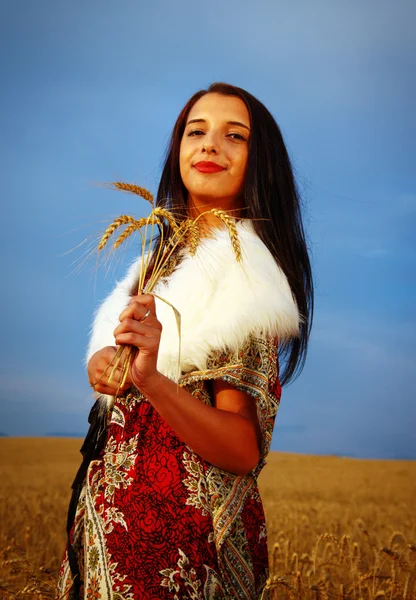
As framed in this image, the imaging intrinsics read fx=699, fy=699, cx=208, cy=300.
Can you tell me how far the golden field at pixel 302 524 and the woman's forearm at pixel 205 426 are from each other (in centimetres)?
62

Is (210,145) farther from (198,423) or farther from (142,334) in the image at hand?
(198,423)

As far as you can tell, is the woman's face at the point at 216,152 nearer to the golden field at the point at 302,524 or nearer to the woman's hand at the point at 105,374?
the woman's hand at the point at 105,374

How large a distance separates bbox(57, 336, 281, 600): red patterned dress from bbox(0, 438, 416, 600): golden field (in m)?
0.34

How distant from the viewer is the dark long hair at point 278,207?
3.24 m

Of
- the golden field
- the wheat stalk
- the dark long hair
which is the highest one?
the dark long hair

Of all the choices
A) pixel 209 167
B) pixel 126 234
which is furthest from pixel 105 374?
pixel 209 167

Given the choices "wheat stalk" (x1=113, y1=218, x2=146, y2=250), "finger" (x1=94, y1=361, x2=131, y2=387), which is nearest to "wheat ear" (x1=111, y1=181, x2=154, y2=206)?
"wheat stalk" (x1=113, y1=218, x2=146, y2=250)

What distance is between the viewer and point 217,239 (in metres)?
3.07

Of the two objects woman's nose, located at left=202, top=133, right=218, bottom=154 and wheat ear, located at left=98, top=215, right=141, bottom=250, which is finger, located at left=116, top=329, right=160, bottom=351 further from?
woman's nose, located at left=202, top=133, right=218, bottom=154

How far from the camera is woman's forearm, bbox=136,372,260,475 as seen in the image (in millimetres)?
2461

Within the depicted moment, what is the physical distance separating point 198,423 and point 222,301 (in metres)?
0.58

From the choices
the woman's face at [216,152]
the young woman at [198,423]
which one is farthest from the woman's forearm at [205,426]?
the woman's face at [216,152]

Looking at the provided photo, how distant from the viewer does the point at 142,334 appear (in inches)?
93.1

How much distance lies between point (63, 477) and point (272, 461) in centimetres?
981
